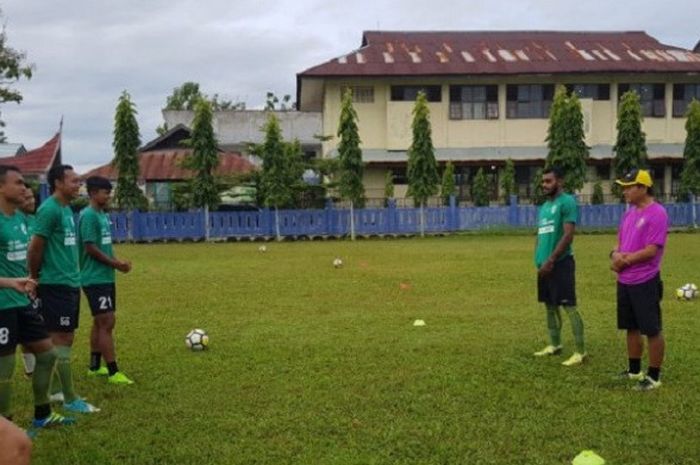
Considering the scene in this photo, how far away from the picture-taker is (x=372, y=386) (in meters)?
6.31

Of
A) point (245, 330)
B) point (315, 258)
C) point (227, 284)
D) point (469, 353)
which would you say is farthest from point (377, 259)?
point (469, 353)

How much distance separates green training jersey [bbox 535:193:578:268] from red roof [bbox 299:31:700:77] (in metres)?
28.0

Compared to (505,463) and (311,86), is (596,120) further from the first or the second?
(505,463)

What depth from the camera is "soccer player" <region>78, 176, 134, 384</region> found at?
6.56m

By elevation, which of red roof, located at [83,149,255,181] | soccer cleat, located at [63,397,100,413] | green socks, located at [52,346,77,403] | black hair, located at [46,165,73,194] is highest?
red roof, located at [83,149,255,181]

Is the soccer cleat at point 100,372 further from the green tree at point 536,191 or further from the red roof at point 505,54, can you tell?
the red roof at point 505,54

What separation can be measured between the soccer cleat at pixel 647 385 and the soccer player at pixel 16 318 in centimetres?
458

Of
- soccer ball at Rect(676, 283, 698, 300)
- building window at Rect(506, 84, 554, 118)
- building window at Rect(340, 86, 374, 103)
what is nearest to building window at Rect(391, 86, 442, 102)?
building window at Rect(340, 86, 374, 103)

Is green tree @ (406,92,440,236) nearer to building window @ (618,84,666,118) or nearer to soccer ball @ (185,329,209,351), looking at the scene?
building window @ (618,84,666,118)

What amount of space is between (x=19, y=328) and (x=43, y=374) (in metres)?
0.42

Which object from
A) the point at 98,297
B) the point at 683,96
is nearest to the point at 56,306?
the point at 98,297

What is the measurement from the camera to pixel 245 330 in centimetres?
911

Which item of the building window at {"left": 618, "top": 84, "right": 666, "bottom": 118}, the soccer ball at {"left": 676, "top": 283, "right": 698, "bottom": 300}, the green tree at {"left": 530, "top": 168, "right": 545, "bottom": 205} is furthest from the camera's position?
the building window at {"left": 618, "top": 84, "right": 666, "bottom": 118}

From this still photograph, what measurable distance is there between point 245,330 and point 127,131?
20.4 metres
